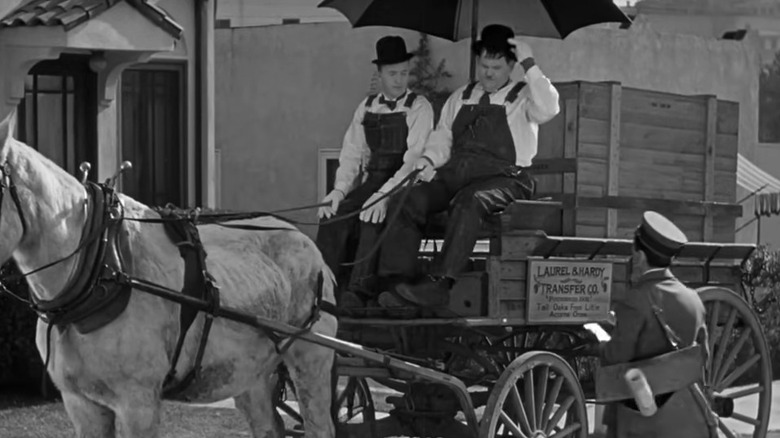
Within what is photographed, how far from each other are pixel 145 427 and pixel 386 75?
2.88m

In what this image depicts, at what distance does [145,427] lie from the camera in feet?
21.5

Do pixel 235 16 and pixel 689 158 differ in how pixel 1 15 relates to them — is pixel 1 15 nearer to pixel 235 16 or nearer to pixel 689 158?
pixel 689 158

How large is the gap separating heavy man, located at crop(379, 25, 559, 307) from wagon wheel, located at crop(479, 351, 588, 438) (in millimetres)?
581

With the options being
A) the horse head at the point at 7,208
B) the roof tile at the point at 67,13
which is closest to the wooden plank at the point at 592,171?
the horse head at the point at 7,208

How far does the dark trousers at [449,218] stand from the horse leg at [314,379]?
25.7 inches

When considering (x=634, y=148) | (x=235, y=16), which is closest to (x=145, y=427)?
(x=634, y=148)

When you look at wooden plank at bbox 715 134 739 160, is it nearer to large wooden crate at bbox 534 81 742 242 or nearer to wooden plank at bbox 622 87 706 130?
large wooden crate at bbox 534 81 742 242

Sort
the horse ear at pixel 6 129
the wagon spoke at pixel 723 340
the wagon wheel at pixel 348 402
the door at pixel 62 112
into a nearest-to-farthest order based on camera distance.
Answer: the horse ear at pixel 6 129 < the wagon wheel at pixel 348 402 < the wagon spoke at pixel 723 340 < the door at pixel 62 112

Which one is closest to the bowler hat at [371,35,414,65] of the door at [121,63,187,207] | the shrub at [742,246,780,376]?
the door at [121,63,187,207]

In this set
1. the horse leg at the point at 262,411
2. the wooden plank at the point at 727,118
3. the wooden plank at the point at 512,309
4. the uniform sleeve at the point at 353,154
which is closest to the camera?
the horse leg at the point at 262,411

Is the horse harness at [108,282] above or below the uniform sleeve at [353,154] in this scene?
below

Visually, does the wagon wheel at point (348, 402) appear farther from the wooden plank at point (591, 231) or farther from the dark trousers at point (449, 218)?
the wooden plank at point (591, 231)

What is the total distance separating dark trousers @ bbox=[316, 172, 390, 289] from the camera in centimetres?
853

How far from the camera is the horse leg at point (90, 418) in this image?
267 inches
